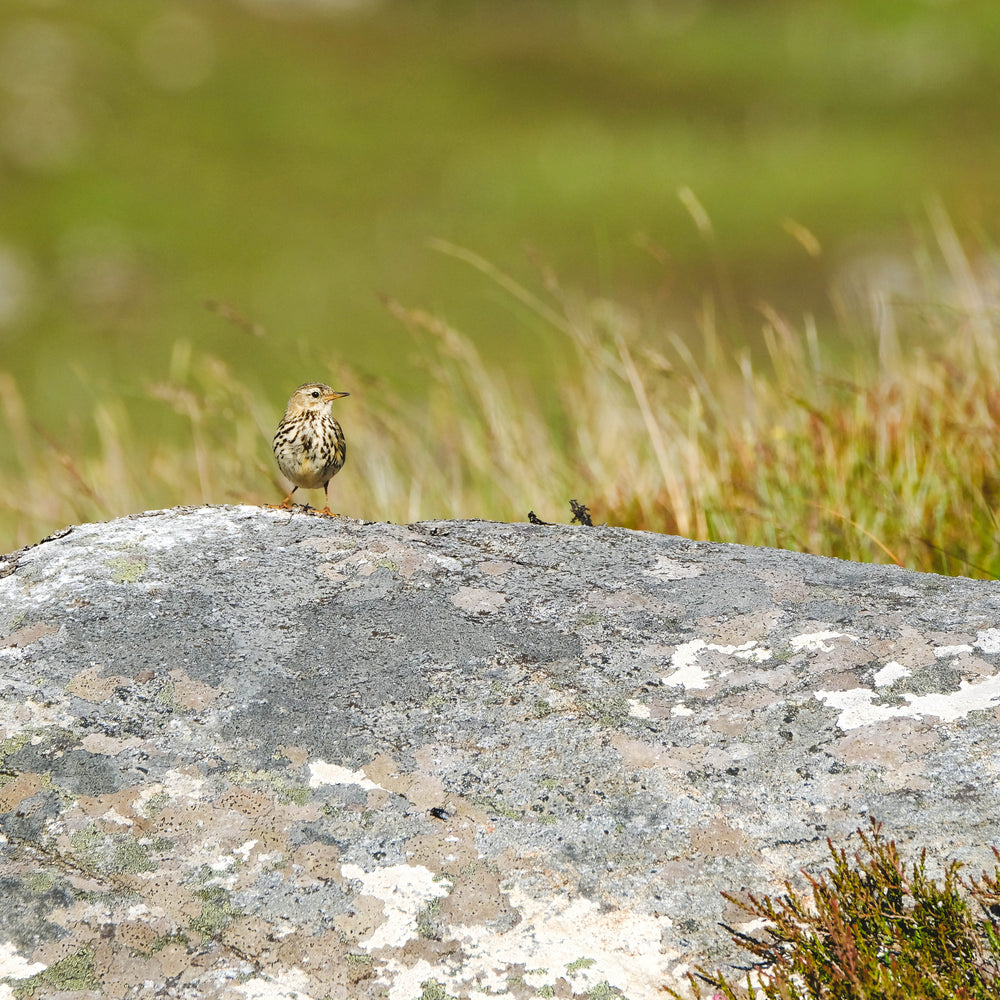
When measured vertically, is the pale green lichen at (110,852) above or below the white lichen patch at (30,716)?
below

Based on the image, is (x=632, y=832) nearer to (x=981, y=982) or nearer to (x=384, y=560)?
(x=981, y=982)

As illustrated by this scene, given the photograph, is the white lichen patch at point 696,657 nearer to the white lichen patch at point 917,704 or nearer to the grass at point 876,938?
the white lichen patch at point 917,704

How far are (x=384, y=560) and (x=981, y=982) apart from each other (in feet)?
5.04

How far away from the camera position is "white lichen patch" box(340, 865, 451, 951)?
196 centimetres

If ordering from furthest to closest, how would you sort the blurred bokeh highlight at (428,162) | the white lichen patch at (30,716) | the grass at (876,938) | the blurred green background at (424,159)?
the blurred green background at (424,159), the blurred bokeh highlight at (428,162), the white lichen patch at (30,716), the grass at (876,938)

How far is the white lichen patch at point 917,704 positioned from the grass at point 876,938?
35 cm

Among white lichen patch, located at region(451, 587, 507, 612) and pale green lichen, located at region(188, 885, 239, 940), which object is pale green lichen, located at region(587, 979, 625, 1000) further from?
white lichen patch, located at region(451, 587, 507, 612)

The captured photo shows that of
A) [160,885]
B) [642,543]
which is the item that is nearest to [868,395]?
[642,543]

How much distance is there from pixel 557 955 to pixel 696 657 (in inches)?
29.6

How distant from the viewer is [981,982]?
1780 mm

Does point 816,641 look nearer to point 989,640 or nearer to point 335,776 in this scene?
point 989,640

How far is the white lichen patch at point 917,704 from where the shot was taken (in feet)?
7.39

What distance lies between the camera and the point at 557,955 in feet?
6.34

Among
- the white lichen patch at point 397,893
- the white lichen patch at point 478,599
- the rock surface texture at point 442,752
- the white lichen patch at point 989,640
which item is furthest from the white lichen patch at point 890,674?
the white lichen patch at point 397,893
